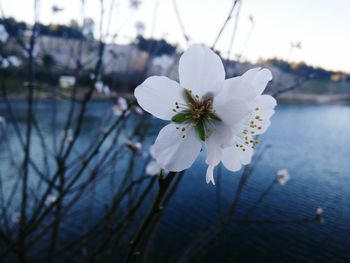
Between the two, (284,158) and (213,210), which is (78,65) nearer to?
(213,210)

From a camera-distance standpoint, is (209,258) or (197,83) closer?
(197,83)

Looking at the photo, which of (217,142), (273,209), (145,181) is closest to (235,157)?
(217,142)

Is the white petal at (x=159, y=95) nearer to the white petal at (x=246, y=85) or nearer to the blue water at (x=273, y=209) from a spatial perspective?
the white petal at (x=246, y=85)

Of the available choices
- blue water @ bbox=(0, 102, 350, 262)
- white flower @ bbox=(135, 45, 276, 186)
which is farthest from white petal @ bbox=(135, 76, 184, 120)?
blue water @ bbox=(0, 102, 350, 262)

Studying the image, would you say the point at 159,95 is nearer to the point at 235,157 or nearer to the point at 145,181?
the point at 235,157

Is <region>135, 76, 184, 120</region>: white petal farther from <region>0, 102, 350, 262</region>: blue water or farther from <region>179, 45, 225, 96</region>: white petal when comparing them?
<region>0, 102, 350, 262</region>: blue water

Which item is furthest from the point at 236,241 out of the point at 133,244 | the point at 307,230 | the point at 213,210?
the point at 133,244

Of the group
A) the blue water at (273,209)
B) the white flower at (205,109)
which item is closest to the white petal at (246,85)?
the white flower at (205,109)
